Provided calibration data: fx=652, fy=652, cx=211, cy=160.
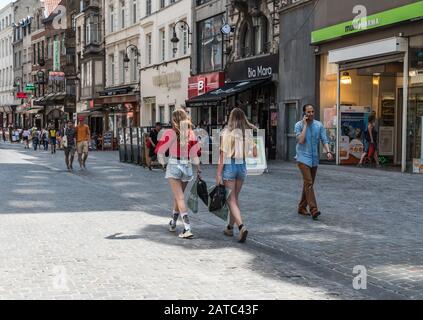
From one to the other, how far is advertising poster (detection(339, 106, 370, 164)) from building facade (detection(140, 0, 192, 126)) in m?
13.2

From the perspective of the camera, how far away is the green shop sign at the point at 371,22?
1742 centimetres

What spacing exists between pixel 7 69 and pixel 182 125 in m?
84.2

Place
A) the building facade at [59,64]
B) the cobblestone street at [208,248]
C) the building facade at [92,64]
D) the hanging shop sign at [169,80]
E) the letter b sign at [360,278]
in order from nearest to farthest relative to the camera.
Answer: the cobblestone street at [208,248], the letter b sign at [360,278], the hanging shop sign at [169,80], the building facade at [92,64], the building facade at [59,64]

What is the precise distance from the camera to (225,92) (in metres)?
27.2

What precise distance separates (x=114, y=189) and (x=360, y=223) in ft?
24.1

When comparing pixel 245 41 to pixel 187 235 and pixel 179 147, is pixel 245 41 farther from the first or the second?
pixel 187 235

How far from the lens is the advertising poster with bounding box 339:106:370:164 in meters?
21.6

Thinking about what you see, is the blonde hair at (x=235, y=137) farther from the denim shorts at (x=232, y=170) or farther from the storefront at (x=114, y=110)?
the storefront at (x=114, y=110)

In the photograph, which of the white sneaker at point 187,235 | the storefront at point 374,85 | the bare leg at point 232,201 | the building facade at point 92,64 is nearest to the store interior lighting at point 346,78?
the storefront at point 374,85

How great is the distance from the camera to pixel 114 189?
51.4ft

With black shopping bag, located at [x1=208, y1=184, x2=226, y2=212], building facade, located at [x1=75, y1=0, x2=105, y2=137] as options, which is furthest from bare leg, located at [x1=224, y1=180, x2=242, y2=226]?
building facade, located at [x1=75, y1=0, x2=105, y2=137]

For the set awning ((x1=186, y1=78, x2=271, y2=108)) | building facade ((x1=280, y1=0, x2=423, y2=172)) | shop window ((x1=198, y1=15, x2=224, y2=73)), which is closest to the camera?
building facade ((x1=280, y1=0, x2=423, y2=172))

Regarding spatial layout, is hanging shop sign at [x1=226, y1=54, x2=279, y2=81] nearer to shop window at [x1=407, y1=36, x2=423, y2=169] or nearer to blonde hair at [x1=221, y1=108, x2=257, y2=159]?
shop window at [x1=407, y1=36, x2=423, y2=169]
